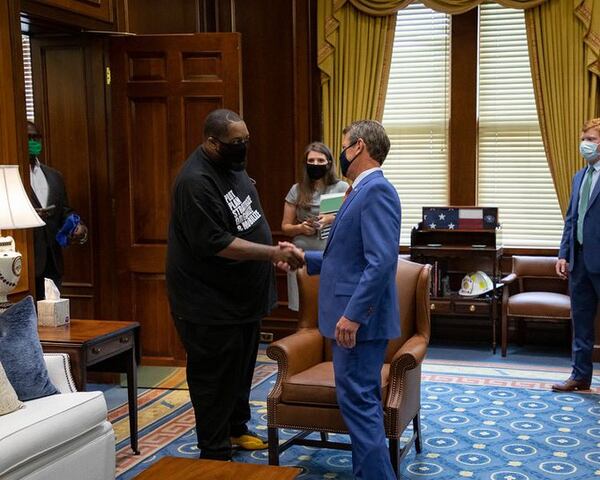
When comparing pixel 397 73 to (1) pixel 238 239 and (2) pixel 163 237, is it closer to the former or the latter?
(2) pixel 163 237

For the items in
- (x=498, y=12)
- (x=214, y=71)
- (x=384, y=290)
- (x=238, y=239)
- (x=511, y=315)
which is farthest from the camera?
(x=498, y=12)

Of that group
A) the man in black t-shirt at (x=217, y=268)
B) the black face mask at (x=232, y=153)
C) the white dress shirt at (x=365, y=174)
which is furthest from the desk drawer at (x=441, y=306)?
the white dress shirt at (x=365, y=174)

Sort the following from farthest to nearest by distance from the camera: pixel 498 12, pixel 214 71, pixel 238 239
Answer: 1. pixel 498 12
2. pixel 214 71
3. pixel 238 239

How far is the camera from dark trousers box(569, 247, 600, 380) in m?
4.87

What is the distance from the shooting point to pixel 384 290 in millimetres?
3037

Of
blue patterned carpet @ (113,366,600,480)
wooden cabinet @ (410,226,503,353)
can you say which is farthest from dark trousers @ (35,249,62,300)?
wooden cabinet @ (410,226,503,353)

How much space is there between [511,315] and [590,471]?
2229 millimetres

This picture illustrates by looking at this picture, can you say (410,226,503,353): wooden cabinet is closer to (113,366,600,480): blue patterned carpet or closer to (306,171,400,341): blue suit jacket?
(113,366,600,480): blue patterned carpet

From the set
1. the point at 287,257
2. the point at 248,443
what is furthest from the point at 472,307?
the point at 287,257

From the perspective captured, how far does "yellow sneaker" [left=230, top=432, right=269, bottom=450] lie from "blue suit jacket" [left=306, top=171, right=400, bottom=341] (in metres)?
1.07

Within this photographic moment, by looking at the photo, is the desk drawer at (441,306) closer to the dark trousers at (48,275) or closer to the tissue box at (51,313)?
the dark trousers at (48,275)

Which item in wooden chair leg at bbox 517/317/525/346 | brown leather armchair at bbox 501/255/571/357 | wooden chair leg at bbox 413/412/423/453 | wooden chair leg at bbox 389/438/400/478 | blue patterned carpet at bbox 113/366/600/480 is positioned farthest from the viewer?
wooden chair leg at bbox 517/317/525/346

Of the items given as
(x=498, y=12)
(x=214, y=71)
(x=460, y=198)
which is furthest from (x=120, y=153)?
(x=498, y=12)

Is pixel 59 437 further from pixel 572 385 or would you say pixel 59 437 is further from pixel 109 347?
pixel 572 385
